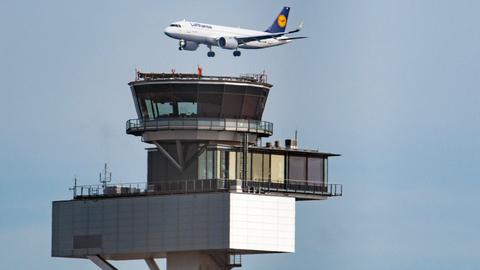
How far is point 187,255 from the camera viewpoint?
160 m

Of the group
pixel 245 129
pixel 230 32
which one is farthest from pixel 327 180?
pixel 230 32

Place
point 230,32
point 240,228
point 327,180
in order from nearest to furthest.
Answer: point 240,228 < point 327,180 < point 230,32

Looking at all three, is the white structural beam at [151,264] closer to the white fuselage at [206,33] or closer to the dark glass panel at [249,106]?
the dark glass panel at [249,106]

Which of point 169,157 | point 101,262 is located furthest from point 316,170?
point 101,262

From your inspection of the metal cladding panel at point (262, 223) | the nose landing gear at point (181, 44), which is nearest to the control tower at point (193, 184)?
the metal cladding panel at point (262, 223)

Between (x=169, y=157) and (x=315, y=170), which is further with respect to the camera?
(x=315, y=170)

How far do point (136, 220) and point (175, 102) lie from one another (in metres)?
11.2

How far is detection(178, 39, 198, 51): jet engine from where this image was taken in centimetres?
18888

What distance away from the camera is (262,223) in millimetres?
157125

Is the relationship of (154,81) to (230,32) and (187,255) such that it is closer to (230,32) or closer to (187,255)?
(187,255)

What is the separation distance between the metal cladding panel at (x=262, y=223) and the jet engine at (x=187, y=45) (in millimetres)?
34389

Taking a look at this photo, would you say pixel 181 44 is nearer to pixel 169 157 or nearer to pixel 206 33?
pixel 206 33

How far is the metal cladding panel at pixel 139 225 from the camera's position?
513 ft

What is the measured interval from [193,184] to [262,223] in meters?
7.56
